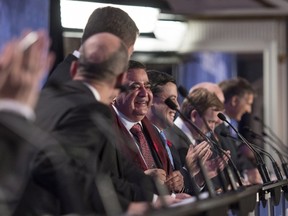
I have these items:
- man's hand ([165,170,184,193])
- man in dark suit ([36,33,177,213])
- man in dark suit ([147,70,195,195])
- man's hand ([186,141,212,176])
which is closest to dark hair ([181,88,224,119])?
man in dark suit ([147,70,195,195])

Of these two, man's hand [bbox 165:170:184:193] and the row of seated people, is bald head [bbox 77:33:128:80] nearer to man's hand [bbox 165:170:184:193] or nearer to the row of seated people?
the row of seated people

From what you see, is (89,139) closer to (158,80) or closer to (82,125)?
(82,125)

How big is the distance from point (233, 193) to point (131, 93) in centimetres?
107

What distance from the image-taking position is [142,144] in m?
4.05

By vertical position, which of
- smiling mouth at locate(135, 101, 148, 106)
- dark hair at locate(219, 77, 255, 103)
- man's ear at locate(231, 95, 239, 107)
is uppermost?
smiling mouth at locate(135, 101, 148, 106)

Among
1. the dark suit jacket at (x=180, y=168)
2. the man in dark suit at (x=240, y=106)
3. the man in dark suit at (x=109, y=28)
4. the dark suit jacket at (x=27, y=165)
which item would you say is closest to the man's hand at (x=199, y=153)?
the dark suit jacket at (x=180, y=168)

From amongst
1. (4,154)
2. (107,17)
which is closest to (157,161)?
(107,17)

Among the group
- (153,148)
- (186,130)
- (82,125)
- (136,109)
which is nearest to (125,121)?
(136,109)

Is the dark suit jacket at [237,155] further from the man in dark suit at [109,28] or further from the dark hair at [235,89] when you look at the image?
the man in dark suit at [109,28]

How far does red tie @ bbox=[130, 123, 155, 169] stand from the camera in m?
4.02

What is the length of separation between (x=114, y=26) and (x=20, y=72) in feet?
3.80

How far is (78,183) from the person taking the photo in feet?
8.43

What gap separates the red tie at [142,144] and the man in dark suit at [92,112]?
1.07 m

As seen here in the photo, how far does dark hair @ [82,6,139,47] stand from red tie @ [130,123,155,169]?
0.70m
